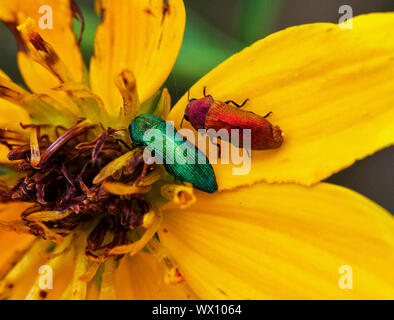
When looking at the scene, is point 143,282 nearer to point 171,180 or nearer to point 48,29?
point 171,180

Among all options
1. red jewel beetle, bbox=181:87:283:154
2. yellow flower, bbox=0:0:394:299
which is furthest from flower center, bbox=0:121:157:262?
red jewel beetle, bbox=181:87:283:154

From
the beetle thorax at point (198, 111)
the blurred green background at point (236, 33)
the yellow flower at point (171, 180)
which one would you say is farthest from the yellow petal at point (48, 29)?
the beetle thorax at point (198, 111)

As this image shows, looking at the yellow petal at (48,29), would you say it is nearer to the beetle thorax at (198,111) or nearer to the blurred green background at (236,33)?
the blurred green background at (236,33)

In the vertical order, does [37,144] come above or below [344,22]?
below

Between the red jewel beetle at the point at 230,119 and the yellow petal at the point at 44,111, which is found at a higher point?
the yellow petal at the point at 44,111

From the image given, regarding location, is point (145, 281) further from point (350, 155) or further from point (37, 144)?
point (350, 155)
